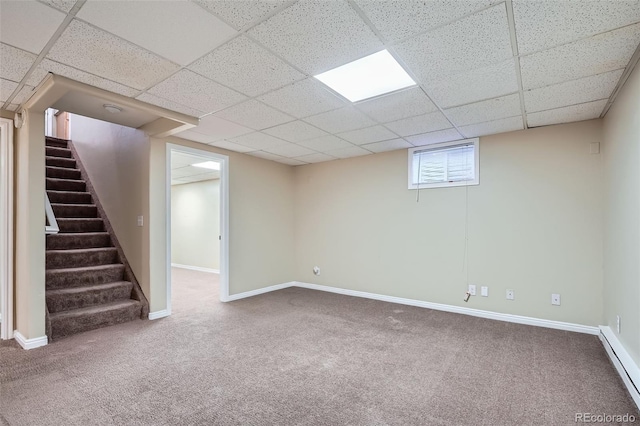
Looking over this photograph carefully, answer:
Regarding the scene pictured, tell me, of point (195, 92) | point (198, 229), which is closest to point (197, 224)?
point (198, 229)

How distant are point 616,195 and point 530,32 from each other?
73.4 inches

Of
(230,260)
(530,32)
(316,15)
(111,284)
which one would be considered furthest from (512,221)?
(111,284)

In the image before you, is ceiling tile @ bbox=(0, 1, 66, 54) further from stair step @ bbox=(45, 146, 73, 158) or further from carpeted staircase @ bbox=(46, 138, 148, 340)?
stair step @ bbox=(45, 146, 73, 158)

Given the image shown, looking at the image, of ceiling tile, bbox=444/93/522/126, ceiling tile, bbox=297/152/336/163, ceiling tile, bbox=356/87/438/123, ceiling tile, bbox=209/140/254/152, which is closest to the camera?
ceiling tile, bbox=356/87/438/123

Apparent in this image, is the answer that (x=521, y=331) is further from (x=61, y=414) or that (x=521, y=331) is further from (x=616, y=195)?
(x=61, y=414)

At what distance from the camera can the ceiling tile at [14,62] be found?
6.57ft

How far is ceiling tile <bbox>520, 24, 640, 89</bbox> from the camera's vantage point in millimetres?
1864

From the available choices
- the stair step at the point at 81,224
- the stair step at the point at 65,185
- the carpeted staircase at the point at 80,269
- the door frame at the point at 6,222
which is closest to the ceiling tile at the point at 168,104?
the door frame at the point at 6,222

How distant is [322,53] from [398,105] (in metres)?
1.15

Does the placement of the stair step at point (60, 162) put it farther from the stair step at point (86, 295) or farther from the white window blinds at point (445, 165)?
the white window blinds at point (445, 165)

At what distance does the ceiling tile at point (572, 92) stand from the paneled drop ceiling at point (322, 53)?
0.02 meters

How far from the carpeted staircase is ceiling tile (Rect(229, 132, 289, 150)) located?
2.26 metres

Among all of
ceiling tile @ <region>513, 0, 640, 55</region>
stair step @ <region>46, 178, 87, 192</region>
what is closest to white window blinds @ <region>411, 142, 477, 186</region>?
ceiling tile @ <region>513, 0, 640, 55</region>

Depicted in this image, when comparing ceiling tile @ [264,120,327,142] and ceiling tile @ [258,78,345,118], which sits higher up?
ceiling tile @ [258,78,345,118]
